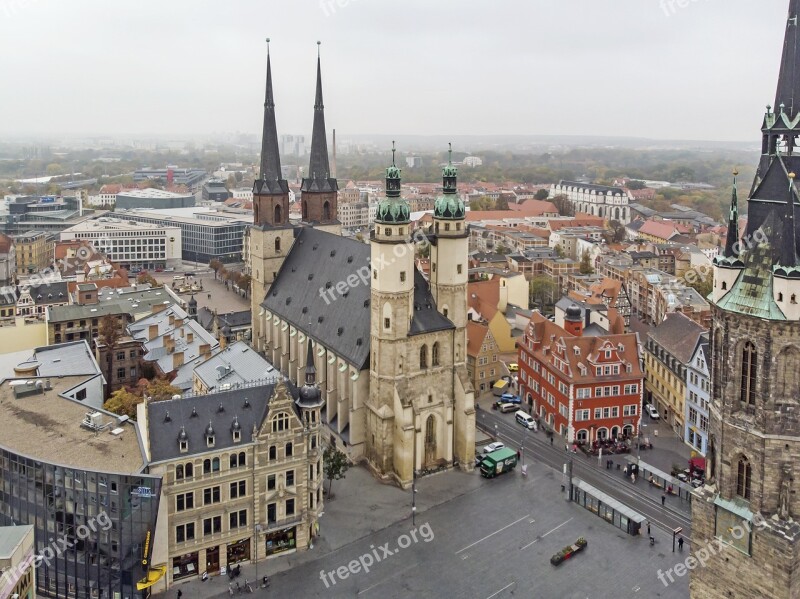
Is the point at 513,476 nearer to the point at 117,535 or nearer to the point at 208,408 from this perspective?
the point at 208,408

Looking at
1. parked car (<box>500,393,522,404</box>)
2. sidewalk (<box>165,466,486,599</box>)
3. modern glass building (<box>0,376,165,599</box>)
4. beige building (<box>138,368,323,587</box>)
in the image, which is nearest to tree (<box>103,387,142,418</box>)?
beige building (<box>138,368,323,587</box>)

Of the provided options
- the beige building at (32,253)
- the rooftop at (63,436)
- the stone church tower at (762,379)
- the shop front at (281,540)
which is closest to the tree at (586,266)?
the shop front at (281,540)

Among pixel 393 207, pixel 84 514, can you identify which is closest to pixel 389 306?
pixel 393 207

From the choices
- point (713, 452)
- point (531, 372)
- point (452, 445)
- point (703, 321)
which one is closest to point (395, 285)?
point (452, 445)

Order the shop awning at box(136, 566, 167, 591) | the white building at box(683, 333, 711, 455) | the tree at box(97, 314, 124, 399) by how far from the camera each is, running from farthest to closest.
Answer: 1. the tree at box(97, 314, 124, 399)
2. the white building at box(683, 333, 711, 455)
3. the shop awning at box(136, 566, 167, 591)

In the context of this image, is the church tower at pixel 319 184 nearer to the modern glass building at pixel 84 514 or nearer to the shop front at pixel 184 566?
the modern glass building at pixel 84 514

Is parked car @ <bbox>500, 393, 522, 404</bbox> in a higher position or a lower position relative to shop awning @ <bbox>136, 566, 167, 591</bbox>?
higher

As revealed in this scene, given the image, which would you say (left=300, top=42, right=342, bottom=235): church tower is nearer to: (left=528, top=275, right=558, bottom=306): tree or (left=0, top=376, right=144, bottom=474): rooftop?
(left=0, top=376, right=144, bottom=474): rooftop
